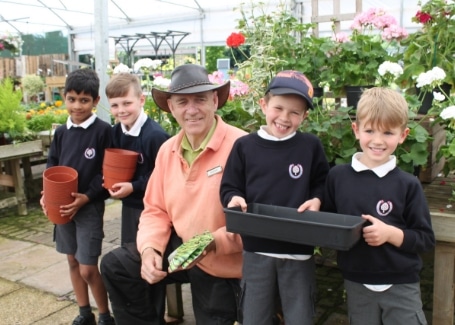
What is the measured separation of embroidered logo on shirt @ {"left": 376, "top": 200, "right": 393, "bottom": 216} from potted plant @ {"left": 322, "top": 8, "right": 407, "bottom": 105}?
56.4 inches

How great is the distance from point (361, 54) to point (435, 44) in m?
0.44

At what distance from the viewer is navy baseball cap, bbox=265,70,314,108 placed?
1.92 metres

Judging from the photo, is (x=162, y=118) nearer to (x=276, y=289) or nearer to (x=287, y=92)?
(x=287, y=92)

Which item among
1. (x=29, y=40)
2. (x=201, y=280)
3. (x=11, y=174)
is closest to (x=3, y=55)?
(x=29, y=40)

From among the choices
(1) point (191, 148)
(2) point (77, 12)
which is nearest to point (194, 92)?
(1) point (191, 148)

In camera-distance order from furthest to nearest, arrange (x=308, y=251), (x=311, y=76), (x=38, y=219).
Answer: (x=38, y=219)
(x=311, y=76)
(x=308, y=251)

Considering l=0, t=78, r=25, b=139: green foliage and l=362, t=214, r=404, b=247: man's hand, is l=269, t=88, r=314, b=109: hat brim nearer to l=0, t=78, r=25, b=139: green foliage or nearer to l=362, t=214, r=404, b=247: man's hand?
l=362, t=214, r=404, b=247: man's hand

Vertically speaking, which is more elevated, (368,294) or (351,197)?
(351,197)

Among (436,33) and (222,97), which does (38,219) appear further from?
(436,33)

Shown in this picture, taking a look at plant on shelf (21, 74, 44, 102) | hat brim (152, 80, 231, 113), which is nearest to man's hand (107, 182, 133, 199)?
hat brim (152, 80, 231, 113)

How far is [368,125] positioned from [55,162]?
6.19ft

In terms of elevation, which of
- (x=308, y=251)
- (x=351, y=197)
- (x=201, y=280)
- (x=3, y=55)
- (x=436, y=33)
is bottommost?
(x=201, y=280)

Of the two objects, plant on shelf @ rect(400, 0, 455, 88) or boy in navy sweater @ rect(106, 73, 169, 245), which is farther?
plant on shelf @ rect(400, 0, 455, 88)

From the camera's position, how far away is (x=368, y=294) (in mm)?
1812
